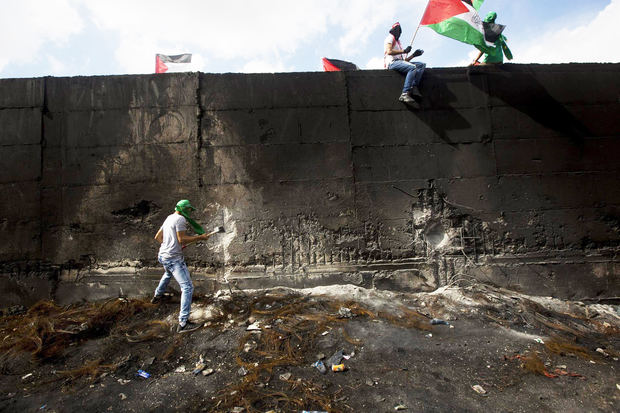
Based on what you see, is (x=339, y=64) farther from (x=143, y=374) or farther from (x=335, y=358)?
(x=143, y=374)

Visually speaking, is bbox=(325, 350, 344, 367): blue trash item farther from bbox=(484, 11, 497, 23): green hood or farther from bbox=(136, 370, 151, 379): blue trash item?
bbox=(484, 11, 497, 23): green hood

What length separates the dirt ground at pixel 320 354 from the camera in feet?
9.16

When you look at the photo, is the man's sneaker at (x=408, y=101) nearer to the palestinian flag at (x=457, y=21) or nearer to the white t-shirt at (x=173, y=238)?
the palestinian flag at (x=457, y=21)

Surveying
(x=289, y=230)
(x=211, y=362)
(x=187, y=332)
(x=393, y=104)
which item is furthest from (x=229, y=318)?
(x=393, y=104)

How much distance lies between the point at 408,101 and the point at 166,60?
8.52 m

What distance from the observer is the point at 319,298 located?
4715mm

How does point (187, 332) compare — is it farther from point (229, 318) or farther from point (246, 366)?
point (246, 366)

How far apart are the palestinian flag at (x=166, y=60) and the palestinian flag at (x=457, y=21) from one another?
26.2ft

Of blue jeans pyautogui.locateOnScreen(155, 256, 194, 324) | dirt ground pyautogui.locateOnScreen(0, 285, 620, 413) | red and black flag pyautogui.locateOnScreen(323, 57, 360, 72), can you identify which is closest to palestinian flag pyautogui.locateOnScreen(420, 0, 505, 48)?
red and black flag pyautogui.locateOnScreen(323, 57, 360, 72)

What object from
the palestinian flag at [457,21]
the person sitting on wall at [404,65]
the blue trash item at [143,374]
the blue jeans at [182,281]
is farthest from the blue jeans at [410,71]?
the blue trash item at [143,374]

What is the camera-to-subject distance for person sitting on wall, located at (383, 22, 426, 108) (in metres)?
5.19

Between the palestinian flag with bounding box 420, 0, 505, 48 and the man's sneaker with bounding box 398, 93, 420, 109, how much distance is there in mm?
1163

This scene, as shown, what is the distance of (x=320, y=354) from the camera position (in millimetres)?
3453

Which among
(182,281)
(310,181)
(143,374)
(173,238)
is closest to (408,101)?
(310,181)
